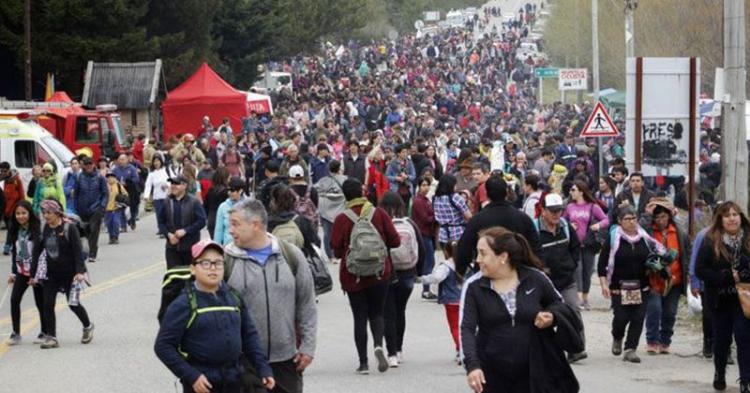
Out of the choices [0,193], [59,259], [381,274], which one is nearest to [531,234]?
[381,274]

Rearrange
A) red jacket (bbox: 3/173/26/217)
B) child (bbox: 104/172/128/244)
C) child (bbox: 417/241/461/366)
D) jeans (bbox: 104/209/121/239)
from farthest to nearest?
1. jeans (bbox: 104/209/121/239)
2. child (bbox: 104/172/128/244)
3. red jacket (bbox: 3/173/26/217)
4. child (bbox: 417/241/461/366)

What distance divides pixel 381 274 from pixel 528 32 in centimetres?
10594

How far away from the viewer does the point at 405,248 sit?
14.1 meters

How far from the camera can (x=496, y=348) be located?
8656 mm

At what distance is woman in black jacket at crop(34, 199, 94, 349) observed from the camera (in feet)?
49.6

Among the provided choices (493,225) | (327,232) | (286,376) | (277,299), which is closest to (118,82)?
(327,232)

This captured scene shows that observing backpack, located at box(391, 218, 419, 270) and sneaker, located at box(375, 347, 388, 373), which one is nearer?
sneaker, located at box(375, 347, 388, 373)

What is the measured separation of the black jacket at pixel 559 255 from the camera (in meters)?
14.2

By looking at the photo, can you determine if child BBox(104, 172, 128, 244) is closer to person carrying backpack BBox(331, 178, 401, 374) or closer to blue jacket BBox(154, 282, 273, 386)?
person carrying backpack BBox(331, 178, 401, 374)

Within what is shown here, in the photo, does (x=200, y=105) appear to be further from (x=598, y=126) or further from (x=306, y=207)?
(x=306, y=207)

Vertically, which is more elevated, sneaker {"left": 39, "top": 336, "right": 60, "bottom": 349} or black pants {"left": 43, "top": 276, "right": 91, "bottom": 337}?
black pants {"left": 43, "top": 276, "right": 91, "bottom": 337}

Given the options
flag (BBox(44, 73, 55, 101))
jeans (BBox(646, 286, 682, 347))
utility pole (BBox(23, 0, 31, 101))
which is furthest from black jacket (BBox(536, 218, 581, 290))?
flag (BBox(44, 73, 55, 101))

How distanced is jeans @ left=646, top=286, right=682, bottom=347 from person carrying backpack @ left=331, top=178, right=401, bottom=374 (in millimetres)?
2628

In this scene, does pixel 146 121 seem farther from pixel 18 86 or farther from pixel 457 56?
pixel 457 56
